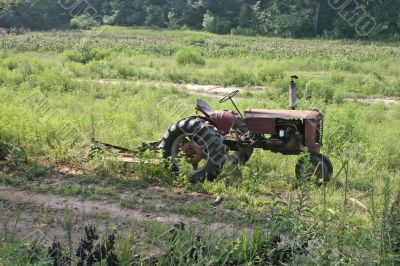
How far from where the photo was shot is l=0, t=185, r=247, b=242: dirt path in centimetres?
540

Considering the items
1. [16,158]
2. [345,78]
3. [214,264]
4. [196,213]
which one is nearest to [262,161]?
[196,213]

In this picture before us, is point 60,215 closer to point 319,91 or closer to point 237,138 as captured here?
point 237,138

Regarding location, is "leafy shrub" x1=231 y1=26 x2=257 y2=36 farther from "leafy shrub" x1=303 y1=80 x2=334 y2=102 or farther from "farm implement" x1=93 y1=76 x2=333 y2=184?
"farm implement" x1=93 y1=76 x2=333 y2=184

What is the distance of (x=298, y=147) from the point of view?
7.21 metres

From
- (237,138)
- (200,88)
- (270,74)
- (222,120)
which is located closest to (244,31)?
(270,74)

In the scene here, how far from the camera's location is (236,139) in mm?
7328

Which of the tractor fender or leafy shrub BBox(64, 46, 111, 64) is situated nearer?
the tractor fender

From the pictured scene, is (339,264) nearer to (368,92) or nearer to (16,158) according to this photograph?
(16,158)

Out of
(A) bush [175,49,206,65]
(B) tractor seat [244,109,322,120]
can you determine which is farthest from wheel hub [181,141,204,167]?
(A) bush [175,49,206,65]

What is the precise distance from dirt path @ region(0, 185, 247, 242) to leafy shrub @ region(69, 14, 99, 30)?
188ft

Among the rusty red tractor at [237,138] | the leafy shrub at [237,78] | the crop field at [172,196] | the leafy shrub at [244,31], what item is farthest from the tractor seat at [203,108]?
the leafy shrub at [244,31]

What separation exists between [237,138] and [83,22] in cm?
5823

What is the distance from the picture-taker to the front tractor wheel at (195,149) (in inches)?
275

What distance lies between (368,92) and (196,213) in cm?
1243
